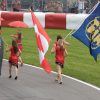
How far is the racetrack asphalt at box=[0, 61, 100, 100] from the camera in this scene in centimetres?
1290

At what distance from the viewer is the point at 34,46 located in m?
24.2

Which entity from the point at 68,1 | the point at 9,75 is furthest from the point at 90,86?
the point at 68,1

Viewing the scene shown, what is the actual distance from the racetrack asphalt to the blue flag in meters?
1.18

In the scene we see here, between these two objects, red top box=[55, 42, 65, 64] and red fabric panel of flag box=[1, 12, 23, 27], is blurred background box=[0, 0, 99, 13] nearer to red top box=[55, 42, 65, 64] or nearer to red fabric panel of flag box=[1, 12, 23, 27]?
red fabric panel of flag box=[1, 12, 23, 27]

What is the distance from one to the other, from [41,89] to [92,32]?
7.30 feet

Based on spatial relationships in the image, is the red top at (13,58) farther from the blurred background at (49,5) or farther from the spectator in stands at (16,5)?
the spectator in stands at (16,5)

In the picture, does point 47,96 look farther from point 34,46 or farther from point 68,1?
point 68,1

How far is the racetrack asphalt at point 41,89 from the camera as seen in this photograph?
12.9 metres

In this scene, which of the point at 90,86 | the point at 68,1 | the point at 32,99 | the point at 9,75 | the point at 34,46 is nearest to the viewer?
the point at 32,99

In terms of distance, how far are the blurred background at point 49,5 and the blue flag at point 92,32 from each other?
19007mm

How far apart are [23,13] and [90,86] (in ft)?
53.3

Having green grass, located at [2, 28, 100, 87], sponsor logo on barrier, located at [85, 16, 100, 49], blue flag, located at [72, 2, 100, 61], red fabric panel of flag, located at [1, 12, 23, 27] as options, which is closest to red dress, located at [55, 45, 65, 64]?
green grass, located at [2, 28, 100, 87]

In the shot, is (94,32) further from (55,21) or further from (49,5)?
(49,5)

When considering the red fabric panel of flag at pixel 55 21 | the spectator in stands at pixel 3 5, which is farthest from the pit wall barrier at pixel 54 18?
the spectator in stands at pixel 3 5
